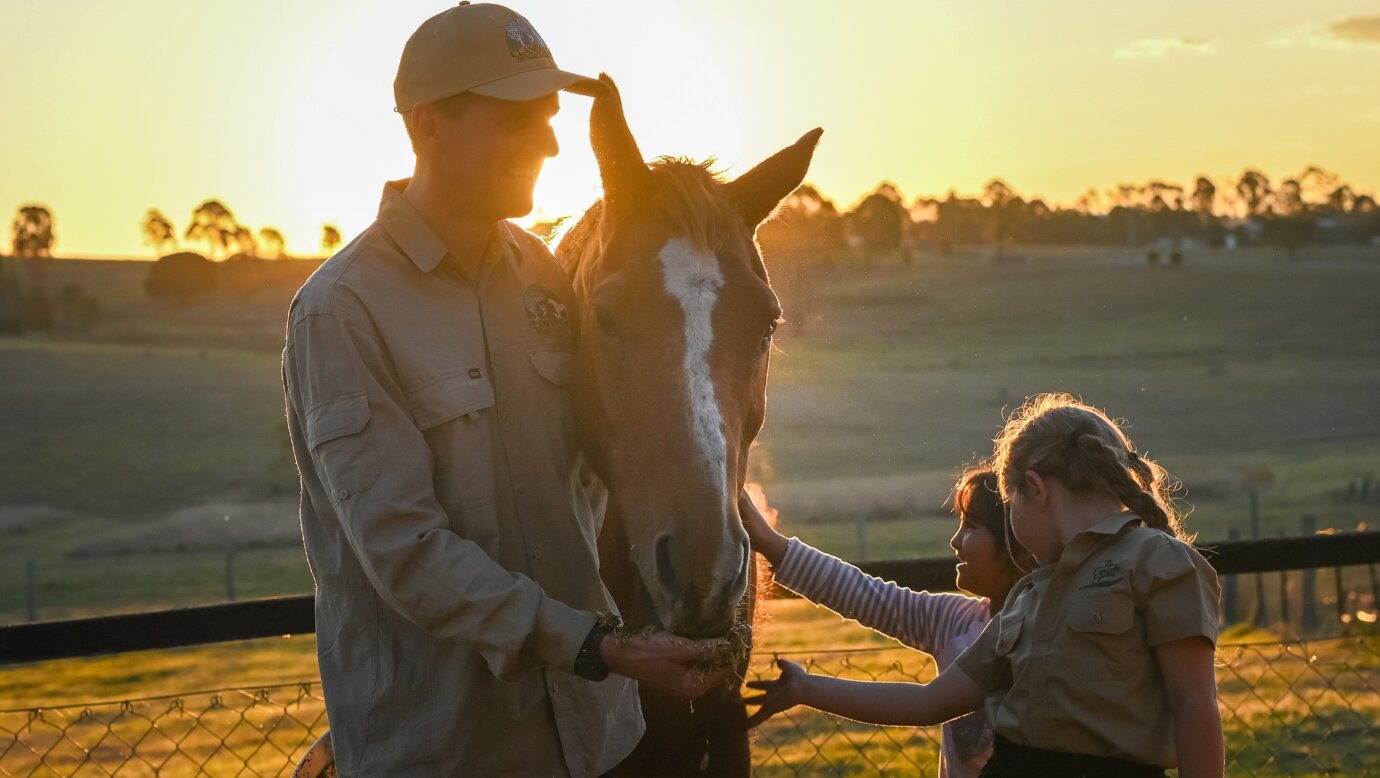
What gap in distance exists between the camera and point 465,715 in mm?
2570

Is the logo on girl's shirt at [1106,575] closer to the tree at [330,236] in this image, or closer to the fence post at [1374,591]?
the fence post at [1374,591]

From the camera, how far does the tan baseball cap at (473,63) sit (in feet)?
8.63

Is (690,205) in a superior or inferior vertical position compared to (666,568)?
superior

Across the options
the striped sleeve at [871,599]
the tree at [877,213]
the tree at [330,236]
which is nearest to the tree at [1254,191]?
the tree at [877,213]

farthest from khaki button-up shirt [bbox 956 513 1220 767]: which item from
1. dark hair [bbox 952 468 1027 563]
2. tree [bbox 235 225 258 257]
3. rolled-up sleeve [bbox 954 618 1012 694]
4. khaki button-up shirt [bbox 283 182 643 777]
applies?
tree [bbox 235 225 258 257]

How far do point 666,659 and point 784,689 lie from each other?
2.29ft

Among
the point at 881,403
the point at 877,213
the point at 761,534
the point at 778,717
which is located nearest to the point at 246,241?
the point at 881,403

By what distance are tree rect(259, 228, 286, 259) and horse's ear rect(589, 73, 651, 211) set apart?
2452 inches

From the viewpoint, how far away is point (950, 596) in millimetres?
3719

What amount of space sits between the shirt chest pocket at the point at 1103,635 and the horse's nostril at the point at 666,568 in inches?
34.8

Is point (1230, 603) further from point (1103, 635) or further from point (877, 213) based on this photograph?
point (1103, 635)

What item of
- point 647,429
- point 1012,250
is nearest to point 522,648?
point 647,429

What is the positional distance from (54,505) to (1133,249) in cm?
6424

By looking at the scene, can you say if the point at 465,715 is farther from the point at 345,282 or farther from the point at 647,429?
the point at 345,282
